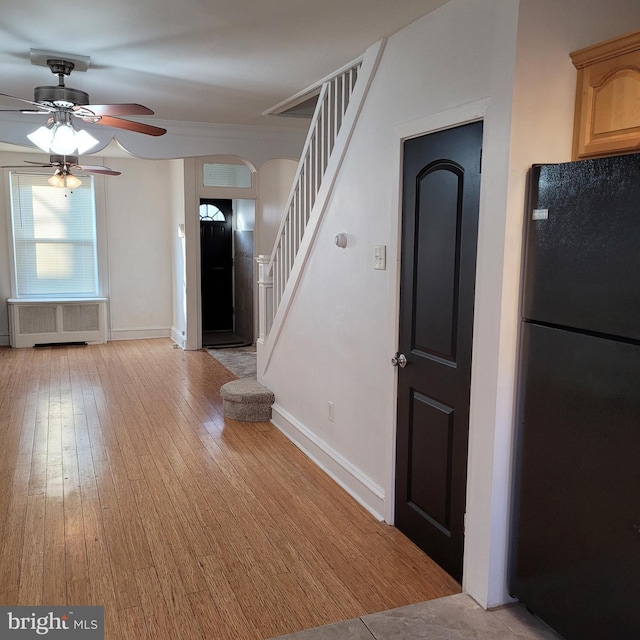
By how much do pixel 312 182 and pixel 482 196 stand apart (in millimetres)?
1924

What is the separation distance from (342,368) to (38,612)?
1.96 meters

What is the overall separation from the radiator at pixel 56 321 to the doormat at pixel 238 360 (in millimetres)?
1694

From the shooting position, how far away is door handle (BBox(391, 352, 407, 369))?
2895 mm

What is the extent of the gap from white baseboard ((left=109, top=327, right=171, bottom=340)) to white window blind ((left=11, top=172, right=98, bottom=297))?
651mm

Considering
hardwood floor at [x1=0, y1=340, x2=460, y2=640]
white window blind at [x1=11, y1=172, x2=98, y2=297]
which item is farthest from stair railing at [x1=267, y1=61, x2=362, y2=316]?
white window blind at [x1=11, y1=172, x2=98, y2=297]

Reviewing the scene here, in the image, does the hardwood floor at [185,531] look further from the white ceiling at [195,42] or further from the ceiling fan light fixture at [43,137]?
the white ceiling at [195,42]

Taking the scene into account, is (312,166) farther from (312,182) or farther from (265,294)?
(265,294)

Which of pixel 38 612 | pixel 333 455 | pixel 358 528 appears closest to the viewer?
pixel 38 612

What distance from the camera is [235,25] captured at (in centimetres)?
282

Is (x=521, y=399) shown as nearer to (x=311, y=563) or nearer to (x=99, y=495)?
(x=311, y=563)

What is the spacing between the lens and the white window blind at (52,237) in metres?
7.83

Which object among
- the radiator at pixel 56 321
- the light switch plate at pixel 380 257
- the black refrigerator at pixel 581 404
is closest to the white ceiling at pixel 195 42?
the light switch plate at pixel 380 257

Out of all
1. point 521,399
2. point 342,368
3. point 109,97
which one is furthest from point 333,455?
point 109,97

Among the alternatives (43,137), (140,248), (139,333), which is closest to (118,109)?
(43,137)
